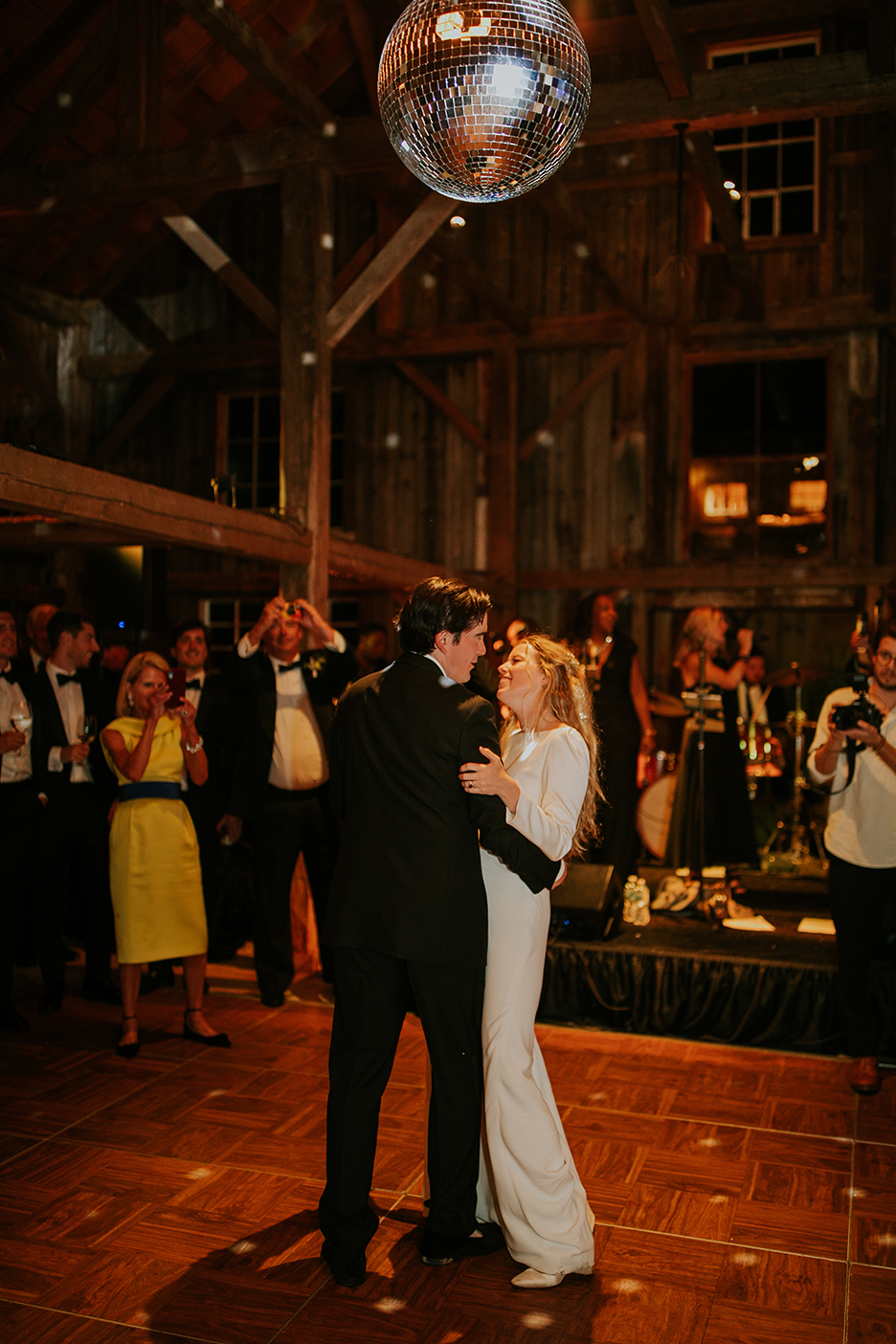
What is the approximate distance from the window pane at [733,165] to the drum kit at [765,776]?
410cm

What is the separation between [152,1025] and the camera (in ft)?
14.5

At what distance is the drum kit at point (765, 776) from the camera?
5969 millimetres

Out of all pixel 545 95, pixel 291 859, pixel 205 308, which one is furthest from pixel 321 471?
pixel 205 308

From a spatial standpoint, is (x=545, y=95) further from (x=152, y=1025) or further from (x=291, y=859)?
(x=152, y=1025)

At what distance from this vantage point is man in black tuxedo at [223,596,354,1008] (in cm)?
477

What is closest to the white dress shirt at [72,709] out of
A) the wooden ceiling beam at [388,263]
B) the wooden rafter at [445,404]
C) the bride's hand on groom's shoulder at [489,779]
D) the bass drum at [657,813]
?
the wooden ceiling beam at [388,263]

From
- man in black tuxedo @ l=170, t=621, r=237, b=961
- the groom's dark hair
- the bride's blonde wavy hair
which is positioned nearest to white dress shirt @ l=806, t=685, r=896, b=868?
the bride's blonde wavy hair

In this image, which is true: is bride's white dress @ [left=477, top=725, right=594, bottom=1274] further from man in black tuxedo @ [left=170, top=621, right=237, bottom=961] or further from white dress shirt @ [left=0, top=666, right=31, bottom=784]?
white dress shirt @ [left=0, top=666, right=31, bottom=784]

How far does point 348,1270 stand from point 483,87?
2641 mm

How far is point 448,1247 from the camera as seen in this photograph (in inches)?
103

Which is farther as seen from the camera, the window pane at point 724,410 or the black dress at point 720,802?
the window pane at point 724,410

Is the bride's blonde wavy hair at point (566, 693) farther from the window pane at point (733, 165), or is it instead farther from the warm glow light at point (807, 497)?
the window pane at point (733, 165)

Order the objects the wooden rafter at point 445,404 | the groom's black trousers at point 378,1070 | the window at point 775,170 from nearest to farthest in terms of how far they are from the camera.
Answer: the groom's black trousers at point 378,1070, the window at point 775,170, the wooden rafter at point 445,404

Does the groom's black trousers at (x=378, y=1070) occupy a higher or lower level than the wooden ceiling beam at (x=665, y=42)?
lower
